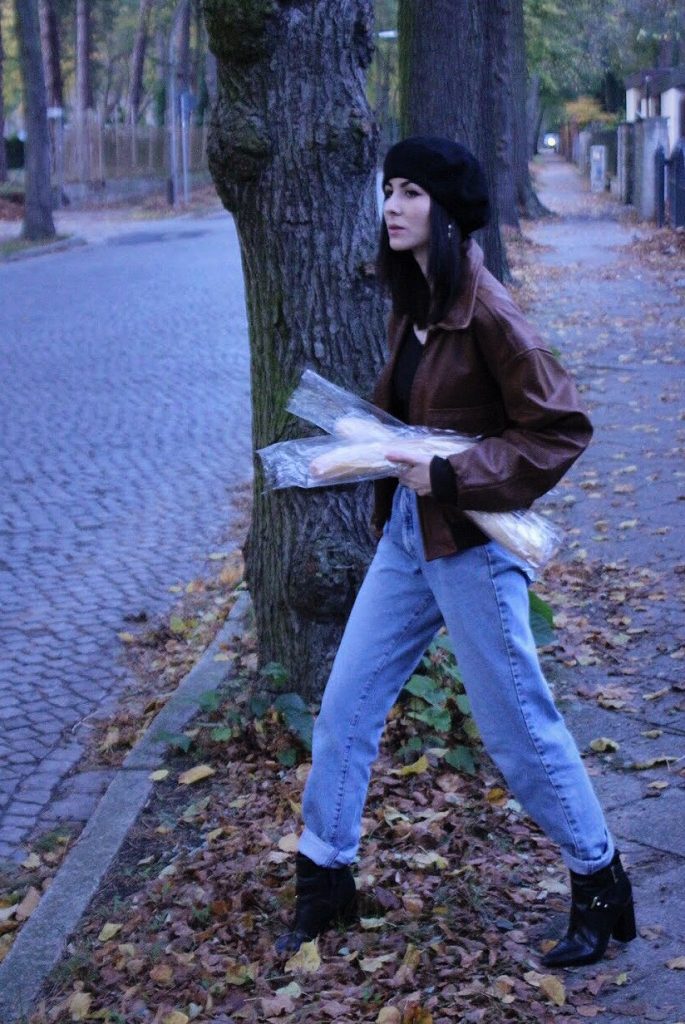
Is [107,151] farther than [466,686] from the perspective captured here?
Yes

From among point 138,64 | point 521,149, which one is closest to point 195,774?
point 521,149

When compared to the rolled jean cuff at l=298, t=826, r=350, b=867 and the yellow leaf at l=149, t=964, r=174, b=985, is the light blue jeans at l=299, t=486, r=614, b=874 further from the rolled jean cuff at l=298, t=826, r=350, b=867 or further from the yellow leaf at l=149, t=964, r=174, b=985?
the yellow leaf at l=149, t=964, r=174, b=985

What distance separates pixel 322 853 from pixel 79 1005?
28.4 inches

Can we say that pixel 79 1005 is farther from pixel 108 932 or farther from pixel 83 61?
pixel 83 61

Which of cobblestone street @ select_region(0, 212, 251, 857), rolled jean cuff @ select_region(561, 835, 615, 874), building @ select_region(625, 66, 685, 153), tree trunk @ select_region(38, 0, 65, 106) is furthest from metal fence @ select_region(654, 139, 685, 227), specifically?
tree trunk @ select_region(38, 0, 65, 106)

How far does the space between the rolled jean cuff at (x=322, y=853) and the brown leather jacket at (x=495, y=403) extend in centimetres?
84

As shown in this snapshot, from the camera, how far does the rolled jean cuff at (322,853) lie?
354 centimetres

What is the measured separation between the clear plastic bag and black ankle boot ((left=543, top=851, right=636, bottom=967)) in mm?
792

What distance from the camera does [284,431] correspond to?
478cm

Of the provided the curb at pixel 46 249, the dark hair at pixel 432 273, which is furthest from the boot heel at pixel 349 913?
the curb at pixel 46 249

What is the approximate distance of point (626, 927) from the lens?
11.3ft

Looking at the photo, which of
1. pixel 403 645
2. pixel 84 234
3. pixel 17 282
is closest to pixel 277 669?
pixel 403 645

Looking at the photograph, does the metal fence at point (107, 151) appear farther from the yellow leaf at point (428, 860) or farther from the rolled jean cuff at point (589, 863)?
the rolled jean cuff at point (589, 863)

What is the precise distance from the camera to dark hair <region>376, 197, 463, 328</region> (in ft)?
10.2
